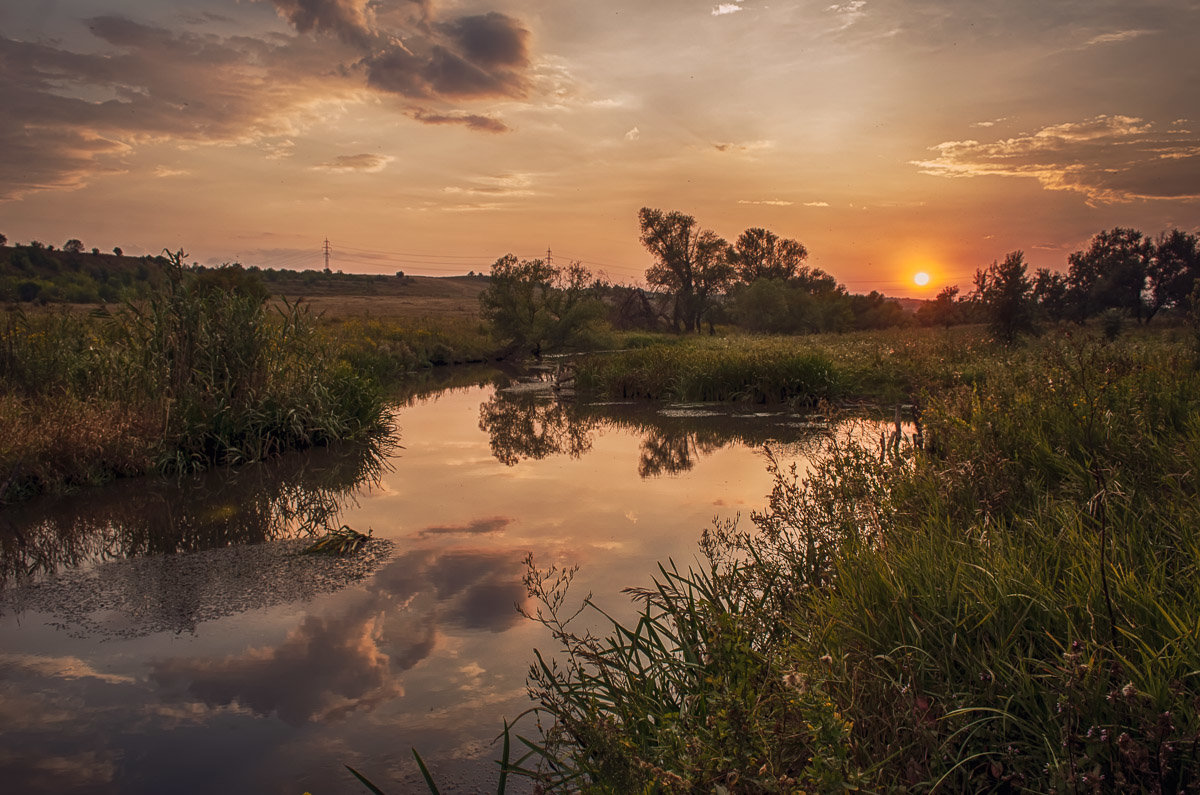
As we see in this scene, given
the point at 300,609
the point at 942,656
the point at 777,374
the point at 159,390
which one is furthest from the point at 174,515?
the point at 777,374

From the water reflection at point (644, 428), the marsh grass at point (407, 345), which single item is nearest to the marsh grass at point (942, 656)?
the water reflection at point (644, 428)

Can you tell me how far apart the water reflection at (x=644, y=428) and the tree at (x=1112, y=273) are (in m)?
37.5

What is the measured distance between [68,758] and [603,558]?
157 inches

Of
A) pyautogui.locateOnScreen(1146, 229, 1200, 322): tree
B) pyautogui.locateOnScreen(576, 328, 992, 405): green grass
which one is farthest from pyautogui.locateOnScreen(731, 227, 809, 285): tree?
pyautogui.locateOnScreen(576, 328, 992, 405): green grass

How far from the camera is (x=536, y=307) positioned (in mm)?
36312

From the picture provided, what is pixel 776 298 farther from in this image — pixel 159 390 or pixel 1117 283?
pixel 159 390

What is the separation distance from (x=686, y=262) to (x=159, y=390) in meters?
49.9

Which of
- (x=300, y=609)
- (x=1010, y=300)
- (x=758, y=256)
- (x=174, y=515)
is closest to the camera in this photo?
(x=300, y=609)

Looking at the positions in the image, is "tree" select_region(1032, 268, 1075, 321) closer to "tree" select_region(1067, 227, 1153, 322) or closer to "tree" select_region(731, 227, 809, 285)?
"tree" select_region(1067, 227, 1153, 322)

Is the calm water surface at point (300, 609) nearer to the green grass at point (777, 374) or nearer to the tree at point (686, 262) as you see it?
the green grass at point (777, 374)

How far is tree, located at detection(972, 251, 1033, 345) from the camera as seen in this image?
24.3m

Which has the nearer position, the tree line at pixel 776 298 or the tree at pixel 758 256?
the tree line at pixel 776 298

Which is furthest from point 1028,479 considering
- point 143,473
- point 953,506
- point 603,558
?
point 143,473

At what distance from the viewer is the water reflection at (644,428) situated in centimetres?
1180
